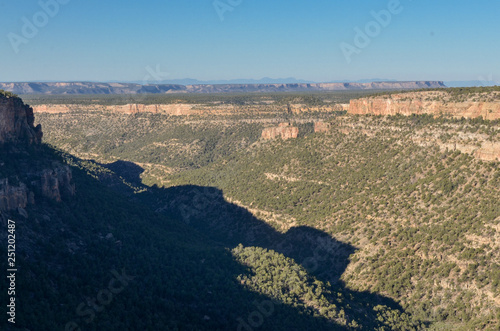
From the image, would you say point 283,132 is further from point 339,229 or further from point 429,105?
point 339,229

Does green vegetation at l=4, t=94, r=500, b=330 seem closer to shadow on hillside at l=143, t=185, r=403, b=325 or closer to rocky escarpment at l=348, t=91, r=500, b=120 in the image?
shadow on hillside at l=143, t=185, r=403, b=325

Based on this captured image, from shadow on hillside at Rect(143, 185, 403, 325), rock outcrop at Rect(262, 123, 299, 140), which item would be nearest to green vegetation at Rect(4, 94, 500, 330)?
shadow on hillside at Rect(143, 185, 403, 325)

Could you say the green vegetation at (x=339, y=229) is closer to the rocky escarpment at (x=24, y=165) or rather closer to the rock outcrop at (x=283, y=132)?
the rocky escarpment at (x=24, y=165)

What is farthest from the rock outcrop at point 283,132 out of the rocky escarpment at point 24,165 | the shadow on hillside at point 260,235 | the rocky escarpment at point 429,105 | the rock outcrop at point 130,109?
the rock outcrop at point 130,109

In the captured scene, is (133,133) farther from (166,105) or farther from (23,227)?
(23,227)

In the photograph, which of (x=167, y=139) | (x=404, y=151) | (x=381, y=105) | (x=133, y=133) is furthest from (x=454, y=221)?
(x=133, y=133)

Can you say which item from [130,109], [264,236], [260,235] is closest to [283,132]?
[260,235]
